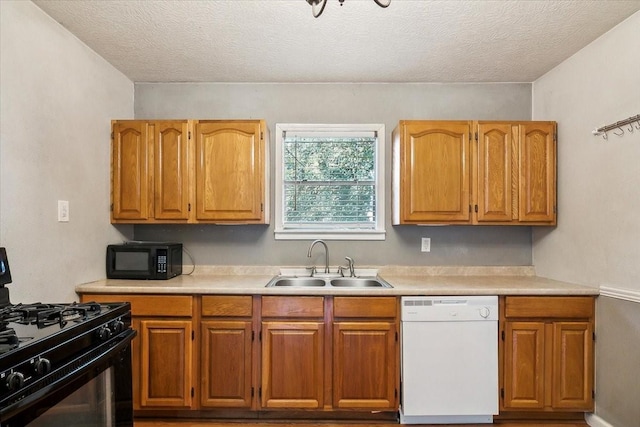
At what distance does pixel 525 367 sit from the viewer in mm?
2391

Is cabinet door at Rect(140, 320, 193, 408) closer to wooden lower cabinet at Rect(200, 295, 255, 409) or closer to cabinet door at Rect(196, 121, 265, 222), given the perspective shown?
wooden lower cabinet at Rect(200, 295, 255, 409)

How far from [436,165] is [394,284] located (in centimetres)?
93

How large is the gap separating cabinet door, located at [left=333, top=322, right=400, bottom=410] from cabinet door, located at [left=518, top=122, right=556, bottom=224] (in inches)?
54.6

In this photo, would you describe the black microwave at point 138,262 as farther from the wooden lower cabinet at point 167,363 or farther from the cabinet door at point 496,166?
the cabinet door at point 496,166

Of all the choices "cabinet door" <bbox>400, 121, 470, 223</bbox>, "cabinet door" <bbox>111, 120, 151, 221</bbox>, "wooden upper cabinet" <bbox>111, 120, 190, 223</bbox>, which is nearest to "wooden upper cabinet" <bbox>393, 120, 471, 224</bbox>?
"cabinet door" <bbox>400, 121, 470, 223</bbox>

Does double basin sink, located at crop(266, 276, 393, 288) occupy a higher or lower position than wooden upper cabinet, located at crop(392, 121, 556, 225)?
lower

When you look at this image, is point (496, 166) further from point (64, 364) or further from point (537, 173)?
point (64, 364)

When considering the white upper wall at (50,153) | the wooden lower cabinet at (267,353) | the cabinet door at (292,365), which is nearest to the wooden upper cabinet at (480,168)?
the wooden lower cabinet at (267,353)

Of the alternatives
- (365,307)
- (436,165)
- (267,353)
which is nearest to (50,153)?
(267,353)

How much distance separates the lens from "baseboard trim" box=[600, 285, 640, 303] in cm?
209

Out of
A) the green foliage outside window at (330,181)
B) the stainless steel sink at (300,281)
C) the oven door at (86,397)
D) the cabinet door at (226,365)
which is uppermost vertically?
the green foliage outside window at (330,181)

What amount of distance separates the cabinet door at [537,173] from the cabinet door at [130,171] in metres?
2.80

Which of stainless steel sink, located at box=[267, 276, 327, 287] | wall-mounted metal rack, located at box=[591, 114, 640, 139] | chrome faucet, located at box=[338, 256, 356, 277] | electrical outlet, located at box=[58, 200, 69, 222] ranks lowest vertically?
stainless steel sink, located at box=[267, 276, 327, 287]

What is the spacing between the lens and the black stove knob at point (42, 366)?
114 centimetres
